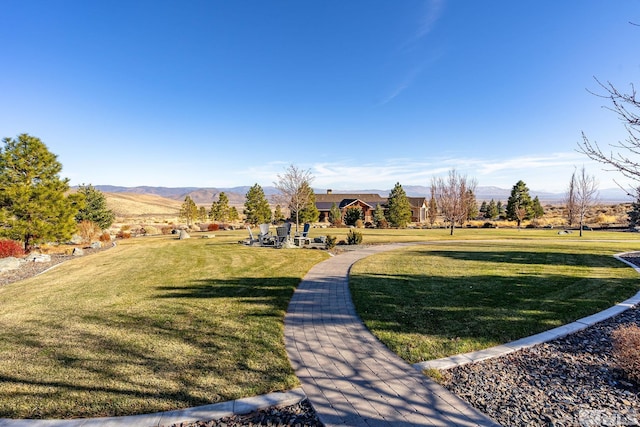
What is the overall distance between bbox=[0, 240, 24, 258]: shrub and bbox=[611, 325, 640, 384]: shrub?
75.7ft

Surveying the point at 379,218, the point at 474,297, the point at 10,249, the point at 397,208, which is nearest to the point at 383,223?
the point at 379,218

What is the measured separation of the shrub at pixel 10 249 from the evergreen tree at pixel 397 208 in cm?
3728

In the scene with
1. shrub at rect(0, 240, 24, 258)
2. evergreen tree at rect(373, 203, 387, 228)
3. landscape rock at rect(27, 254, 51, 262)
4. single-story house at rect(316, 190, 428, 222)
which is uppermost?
single-story house at rect(316, 190, 428, 222)

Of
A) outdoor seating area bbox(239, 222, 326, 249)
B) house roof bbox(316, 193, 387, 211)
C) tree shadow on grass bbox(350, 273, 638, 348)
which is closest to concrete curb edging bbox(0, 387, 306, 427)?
tree shadow on grass bbox(350, 273, 638, 348)

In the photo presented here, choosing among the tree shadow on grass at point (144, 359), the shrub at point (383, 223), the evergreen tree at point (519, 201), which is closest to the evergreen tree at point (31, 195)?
the tree shadow on grass at point (144, 359)

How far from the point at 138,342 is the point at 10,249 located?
54.6 ft

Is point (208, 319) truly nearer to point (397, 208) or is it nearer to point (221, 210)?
point (397, 208)

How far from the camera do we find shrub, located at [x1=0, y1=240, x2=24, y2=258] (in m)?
15.6

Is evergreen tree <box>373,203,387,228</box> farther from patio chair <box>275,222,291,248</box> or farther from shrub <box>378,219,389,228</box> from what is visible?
patio chair <box>275,222,291,248</box>

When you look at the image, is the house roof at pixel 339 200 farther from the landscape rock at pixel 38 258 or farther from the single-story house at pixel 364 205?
the landscape rock at pixel 38 258

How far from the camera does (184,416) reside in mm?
3496

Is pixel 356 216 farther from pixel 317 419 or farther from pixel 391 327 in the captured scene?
pixel 317 419

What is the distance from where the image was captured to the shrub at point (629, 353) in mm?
4074

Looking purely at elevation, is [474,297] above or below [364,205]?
below
